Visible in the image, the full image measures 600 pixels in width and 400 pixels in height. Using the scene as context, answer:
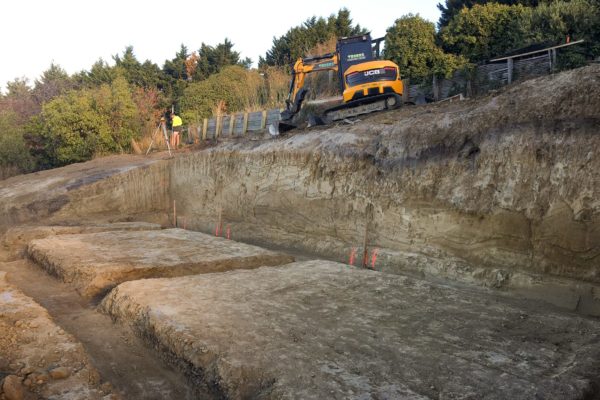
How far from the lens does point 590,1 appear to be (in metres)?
10.1

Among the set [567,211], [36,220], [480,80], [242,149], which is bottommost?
[36,220]

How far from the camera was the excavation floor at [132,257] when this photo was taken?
175 inches

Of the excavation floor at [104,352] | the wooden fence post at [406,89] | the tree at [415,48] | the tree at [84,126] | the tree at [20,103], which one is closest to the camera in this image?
the excavation floor at [104,352]

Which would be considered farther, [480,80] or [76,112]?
[76,112]

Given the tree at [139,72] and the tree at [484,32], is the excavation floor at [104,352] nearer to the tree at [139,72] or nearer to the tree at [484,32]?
the tree at [484,32]

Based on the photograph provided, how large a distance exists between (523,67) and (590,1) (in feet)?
8.45

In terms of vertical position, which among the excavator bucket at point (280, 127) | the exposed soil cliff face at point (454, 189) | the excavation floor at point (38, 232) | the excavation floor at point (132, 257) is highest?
the excavator bucket at point (280, 127)

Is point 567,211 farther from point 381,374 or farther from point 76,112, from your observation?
point 76,112

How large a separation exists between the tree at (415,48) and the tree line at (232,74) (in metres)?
0.02

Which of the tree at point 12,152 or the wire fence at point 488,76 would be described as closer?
the wire fence at point 488,76

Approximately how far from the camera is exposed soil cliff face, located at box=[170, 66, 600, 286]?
372cm

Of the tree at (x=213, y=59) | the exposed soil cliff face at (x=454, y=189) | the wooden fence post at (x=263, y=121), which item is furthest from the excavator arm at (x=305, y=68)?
the tree at (x=213, y=59)

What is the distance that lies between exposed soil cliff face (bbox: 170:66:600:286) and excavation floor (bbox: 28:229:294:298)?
1.21 m

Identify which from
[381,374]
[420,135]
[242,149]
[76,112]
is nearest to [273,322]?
[381,374]
